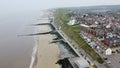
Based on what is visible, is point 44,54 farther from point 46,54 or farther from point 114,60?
point 114,60

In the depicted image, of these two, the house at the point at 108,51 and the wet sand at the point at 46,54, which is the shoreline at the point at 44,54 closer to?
the wet sand at the point at 46,54

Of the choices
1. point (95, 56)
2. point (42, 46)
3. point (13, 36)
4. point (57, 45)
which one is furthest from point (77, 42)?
point (13, 36)

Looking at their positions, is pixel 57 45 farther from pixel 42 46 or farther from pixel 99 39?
pixel 99 39

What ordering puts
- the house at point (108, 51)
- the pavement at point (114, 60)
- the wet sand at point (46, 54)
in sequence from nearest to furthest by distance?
the pavement at point (114, 60)
the wet sand at point (46, 54)
the house at point (108, 51)

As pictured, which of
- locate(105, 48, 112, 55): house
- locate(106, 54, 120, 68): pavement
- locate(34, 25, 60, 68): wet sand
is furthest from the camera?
locate(105, 48, 112, 55): house

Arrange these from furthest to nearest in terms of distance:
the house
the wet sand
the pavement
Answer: the house, the wet sand, the pavement

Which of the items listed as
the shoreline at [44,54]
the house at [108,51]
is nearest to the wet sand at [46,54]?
the shoreline at [44,54]

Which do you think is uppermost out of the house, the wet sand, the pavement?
the house

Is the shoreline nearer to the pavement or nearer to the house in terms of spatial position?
the pavement

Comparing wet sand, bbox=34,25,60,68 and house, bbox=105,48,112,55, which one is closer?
wet sand, bbox=34,25,60,68

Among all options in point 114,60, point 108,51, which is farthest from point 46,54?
point 114,60

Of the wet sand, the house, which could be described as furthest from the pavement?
the wet sand
